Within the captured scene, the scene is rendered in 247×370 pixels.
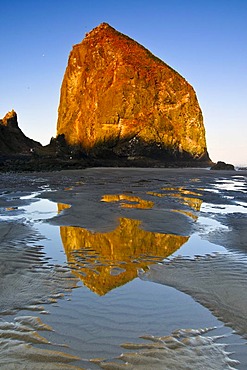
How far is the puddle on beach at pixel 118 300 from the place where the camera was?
8.46ft

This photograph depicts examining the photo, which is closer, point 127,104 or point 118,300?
point 118,300

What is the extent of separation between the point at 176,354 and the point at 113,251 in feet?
10.5

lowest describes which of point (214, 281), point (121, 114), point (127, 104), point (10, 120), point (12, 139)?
point (214, 281)

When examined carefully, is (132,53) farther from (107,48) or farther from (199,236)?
(199,236)

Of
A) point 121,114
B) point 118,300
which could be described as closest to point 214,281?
point 118,300

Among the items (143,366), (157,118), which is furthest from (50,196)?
(157,118)

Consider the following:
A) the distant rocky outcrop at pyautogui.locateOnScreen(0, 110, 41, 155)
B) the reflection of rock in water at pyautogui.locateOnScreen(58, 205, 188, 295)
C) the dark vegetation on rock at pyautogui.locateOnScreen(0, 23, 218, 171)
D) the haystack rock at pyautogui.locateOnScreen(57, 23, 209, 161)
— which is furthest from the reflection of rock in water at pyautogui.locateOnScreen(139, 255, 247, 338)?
the distant rocky outcrop at pyautogui.locateOnScreen(0, 110, 41, 155)

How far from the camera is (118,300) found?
3654 mm

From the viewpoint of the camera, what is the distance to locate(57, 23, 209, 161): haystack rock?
211 ft

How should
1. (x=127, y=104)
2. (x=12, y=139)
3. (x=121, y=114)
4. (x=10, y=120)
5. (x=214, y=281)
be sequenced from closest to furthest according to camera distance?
(x=214, y=281)
(x=121, y=114)
(x=127, y=104)
(x=12, y=139)
(x=10, y=120)

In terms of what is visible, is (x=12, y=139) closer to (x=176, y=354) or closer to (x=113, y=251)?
(x=113, y=251)

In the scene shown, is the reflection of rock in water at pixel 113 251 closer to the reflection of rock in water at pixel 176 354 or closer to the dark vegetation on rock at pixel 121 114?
the reflection of rock in water at pixel 176 354

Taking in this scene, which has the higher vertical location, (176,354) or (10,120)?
(10,120)

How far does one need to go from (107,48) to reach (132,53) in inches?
245
